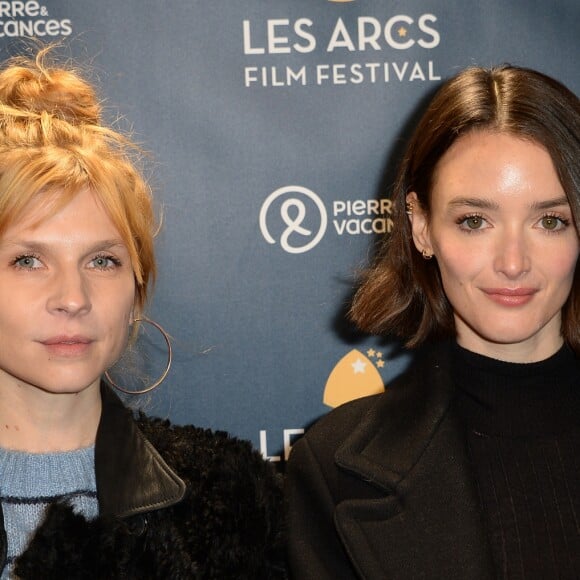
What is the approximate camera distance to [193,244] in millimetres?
2662

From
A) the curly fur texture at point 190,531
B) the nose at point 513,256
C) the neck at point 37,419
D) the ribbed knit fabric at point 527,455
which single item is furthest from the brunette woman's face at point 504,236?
the neck at point 37,419

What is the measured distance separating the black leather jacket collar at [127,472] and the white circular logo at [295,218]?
2.80 ft

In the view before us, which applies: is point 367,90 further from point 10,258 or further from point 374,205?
point 10,258

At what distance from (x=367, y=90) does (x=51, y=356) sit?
4.11ft

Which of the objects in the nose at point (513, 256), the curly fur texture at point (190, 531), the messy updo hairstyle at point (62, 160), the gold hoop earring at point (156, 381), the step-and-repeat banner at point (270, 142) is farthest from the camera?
the step-and-repeat banner at point (270, 142)

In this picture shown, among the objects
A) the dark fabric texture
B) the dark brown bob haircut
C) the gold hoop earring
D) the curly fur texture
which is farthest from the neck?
the dark brown bob haircut

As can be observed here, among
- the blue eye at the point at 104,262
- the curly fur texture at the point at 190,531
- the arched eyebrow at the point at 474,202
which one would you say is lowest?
the curly fur texture at the point at 190,531

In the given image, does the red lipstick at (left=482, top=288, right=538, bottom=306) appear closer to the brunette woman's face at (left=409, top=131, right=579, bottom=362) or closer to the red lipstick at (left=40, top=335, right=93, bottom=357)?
the brunette woman's face at (left=409, top=131, right=579, bottom=362)

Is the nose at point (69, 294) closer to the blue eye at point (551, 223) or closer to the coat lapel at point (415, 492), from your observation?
the coat lapel at point (415, 492)

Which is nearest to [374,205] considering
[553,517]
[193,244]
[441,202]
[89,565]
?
[193,244]

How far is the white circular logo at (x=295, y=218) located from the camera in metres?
2.66

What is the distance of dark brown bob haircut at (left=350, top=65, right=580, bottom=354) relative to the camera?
198 centimetres

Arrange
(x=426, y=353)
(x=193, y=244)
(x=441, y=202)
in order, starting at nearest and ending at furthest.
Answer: (x=441, y=202)
(x=426, y=353)
(x=193, y=244)

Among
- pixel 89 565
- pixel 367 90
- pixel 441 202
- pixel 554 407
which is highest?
pixel 367 90
